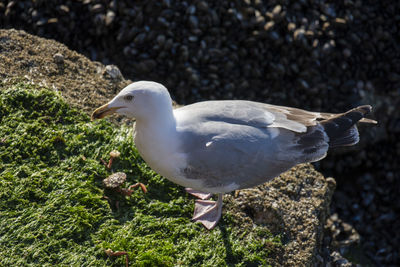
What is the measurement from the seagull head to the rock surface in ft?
4.40

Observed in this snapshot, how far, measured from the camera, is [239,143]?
374 centimetres

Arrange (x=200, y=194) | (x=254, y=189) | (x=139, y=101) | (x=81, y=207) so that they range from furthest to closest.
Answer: (x=254, y=189) → (x=200, y=194) → (x=81, y=207) → (x=139, y=101)

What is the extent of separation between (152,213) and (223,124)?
115cm

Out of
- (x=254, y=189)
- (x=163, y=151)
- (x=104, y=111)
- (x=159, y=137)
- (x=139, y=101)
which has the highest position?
(x=139, y=101)

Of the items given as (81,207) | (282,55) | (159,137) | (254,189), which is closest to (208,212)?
(254,189)

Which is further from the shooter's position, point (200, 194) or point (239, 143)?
point (200, 194)

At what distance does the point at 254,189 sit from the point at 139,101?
5.47 ft

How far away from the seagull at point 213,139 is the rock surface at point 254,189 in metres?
0.57

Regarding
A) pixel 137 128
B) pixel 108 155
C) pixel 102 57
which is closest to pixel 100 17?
pixel 102 57

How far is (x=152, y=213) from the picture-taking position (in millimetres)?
4211

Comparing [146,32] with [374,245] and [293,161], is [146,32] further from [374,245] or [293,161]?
[374,245]

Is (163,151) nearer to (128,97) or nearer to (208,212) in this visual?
(128,97)

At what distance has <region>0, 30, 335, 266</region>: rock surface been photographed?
435 cm

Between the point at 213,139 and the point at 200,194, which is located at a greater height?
the point at 213,139
